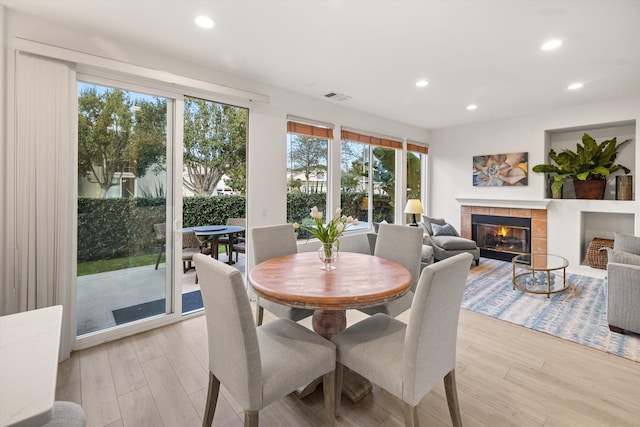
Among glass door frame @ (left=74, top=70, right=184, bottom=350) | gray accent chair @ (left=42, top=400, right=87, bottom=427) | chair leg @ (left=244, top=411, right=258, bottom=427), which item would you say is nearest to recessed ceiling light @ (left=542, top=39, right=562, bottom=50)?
glass door frame @ (left=74, top=70, right=184, bottom=350)

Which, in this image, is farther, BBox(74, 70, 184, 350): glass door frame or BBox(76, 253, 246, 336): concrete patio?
BBox(74, 70, 184, 350): glass door frame

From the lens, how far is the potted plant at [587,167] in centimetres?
445

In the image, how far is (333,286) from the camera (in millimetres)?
1730

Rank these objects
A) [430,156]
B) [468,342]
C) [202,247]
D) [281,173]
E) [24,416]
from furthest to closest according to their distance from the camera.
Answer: [430,156], [202,247], [281,173], [468,342], [24,416]

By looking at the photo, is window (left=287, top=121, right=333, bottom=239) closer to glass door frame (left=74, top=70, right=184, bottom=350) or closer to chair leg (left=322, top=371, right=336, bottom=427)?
glass door frame (left=74, top=70, right=184, bottom=350)

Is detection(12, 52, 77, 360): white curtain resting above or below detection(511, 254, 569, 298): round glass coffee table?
above

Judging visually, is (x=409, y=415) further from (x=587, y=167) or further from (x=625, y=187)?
(x=625, y=187)

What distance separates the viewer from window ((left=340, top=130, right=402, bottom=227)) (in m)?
4.97

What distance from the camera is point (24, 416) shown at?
0.65 metres

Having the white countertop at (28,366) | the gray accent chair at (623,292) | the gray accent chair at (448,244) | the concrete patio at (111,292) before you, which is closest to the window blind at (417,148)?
the gray accent chair at (448,244)

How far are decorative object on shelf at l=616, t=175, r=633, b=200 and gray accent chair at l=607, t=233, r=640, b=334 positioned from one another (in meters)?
2.47

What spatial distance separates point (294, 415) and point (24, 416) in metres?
1.45

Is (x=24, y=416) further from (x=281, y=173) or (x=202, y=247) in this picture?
(x=202, y=247)

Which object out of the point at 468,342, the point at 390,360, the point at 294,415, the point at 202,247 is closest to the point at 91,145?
the point at 202,247
